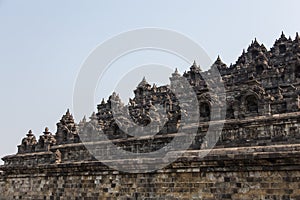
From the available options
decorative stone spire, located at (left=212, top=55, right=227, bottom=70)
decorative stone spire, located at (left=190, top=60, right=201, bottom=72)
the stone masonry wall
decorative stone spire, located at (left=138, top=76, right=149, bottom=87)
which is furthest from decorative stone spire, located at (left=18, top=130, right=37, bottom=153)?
the stone masonry wall

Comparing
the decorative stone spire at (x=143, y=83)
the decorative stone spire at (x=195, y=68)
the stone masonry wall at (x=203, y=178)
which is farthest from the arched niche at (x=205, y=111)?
the decorative stone spire at (x=143, y=83)

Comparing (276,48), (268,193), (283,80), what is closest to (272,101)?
(283,80)

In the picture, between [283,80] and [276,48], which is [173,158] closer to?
[283,80]

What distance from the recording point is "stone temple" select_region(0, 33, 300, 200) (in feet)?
31.1

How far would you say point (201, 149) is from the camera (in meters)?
17.0

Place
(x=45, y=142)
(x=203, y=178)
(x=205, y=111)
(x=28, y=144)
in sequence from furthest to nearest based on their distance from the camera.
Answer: (x=28, y=144) → (x=45, y=142) → (x=205, y=111) → (x=203, y=178)

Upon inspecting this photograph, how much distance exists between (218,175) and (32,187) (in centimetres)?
931

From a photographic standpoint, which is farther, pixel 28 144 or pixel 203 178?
pixel 28 144

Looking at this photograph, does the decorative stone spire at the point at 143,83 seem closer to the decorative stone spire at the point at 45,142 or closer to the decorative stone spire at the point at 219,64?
the decorative stone spire at the point at 219,64

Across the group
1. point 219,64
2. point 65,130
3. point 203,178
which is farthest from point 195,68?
point 203,178

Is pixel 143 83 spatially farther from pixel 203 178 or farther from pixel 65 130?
pixel 203 178

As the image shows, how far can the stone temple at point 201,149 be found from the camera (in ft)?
31.1

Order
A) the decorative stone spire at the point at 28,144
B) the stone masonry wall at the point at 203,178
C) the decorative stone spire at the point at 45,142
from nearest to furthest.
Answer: the stone masonry wall at the point at 203,178 → the decorative stone spire at the point at 45,142 → the decorative stone spire at the point at 28,144

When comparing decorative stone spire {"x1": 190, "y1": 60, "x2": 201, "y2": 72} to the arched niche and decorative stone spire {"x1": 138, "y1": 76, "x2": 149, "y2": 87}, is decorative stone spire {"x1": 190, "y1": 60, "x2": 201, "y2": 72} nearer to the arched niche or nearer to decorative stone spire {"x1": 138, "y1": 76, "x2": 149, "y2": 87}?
decorative stone spire {"x1": 138, "y1": 76, "x2": 149, "y2": 87}
